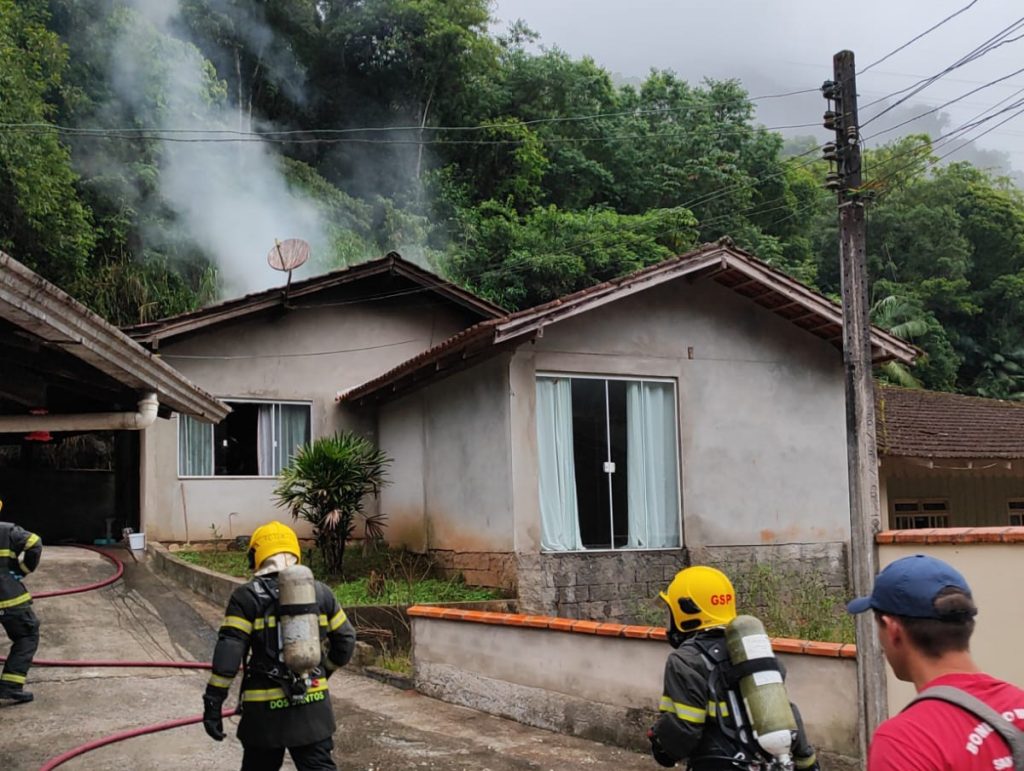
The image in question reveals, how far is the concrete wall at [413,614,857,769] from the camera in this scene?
647 centimetres

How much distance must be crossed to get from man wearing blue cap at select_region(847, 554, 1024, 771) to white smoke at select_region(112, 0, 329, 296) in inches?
1050

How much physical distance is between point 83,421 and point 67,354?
0.84 metres

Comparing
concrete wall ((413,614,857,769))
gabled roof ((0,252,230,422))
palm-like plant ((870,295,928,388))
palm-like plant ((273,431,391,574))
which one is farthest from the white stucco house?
palm-like plant ((870,295,928,388))

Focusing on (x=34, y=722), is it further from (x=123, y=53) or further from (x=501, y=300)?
(x=123, y=53)

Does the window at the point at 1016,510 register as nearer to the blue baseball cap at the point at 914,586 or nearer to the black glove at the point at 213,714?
the black glove at the point at 213,714

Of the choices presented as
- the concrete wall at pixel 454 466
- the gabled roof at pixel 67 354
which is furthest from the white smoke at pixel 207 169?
the gabled roof at pixel 67 354

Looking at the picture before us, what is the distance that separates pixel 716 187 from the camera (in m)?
34.4

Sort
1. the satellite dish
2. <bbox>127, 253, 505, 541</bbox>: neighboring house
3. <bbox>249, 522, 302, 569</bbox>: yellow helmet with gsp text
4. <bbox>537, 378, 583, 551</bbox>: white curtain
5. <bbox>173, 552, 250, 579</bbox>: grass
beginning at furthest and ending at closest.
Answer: the satellite dish
<bbox>127, 253, 505, 541</bbox>: neighboring house
<bbox>173, 552, 250, 579</bbox>: grass
<bbox>537, 378, 583, 551</bbox>: white curtain
<bbox>249, 522, 302, 569</bbox>: yellow helmet with gsp text

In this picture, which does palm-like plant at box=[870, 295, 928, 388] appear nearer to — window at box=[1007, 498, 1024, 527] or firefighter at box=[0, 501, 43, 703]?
window at box=[1007, 498, 1024, 527]

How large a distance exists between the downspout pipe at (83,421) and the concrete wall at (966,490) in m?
13.6

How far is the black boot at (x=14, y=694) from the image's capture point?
8.15 meters

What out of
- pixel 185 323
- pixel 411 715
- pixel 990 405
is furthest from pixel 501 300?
pixel 411 715

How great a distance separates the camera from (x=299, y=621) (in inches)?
189

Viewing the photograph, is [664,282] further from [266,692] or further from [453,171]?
[453,171]
